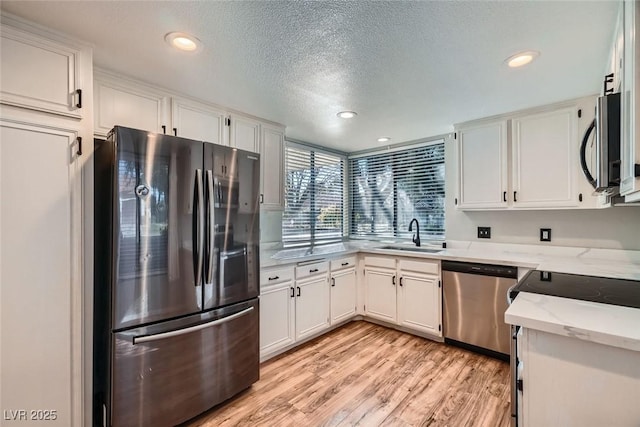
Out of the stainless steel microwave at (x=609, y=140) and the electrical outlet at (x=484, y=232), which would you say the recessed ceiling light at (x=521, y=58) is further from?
the electrical outlet at (x=484, y=232)

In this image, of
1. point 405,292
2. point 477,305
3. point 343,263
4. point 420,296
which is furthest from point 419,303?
point 343,263

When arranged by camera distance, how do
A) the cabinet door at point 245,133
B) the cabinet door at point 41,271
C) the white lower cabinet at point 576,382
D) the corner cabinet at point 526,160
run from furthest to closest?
the cabinet door at point 245,133 < the corner cabinet at point 526,160 < the cabinet door at point 41,271 < the white lower cabinet at point 576,382

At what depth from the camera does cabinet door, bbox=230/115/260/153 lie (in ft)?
8.68

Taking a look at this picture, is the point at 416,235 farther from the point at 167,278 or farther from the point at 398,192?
A: the point at 167,278

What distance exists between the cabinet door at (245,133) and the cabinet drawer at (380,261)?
5.81 feet

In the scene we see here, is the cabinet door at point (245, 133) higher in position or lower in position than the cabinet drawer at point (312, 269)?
higher

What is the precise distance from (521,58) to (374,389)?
2435mm

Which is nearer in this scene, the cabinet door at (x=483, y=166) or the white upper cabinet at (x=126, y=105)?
the white upper cabinet at (x=126, y=105)

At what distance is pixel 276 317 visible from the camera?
2.58 m

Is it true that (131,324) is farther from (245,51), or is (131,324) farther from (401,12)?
(401,12)

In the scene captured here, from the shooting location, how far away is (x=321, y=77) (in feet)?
6.52

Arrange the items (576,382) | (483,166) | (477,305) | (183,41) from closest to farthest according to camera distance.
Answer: (576,382)
(183,41)
(477,305)
(483,166)

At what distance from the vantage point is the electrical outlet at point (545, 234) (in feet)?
8.93

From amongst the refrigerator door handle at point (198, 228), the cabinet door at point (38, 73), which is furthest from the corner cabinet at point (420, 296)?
the cabinet door at point (38, 73)
